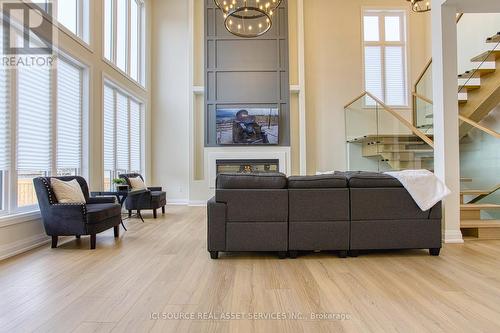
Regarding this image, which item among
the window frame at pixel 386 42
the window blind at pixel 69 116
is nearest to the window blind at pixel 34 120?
the window blind at pixel 69 116

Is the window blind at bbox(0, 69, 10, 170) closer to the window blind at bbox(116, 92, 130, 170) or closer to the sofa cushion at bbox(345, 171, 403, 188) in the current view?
the window blind at bbox(116, 92, 130, 170)

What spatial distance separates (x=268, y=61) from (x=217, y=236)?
573 centimetres

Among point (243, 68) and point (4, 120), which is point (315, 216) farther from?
point (243, 68)

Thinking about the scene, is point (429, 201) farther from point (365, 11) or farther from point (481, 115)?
point (365, 11)

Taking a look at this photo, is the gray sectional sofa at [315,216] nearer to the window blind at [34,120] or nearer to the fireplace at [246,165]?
the window blind at [34,120]

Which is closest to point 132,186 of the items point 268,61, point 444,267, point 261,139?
point 261,139

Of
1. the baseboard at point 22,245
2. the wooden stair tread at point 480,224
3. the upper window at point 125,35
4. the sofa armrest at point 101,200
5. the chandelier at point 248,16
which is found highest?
the upper window at point 125,35

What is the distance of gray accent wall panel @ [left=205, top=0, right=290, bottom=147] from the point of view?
7.73m

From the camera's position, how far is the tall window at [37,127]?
3484 mm

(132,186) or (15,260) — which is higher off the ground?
(132,186)

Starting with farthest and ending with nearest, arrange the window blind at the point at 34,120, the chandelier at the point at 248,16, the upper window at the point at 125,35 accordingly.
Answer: the upper window at the point at 125,35
the chandelier at the point at 248,16
the window blind at the point at 34,120

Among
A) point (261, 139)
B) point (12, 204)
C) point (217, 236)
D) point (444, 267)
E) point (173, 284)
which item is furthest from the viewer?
point (261, 139)

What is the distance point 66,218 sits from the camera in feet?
11.8

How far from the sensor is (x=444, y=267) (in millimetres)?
2850
